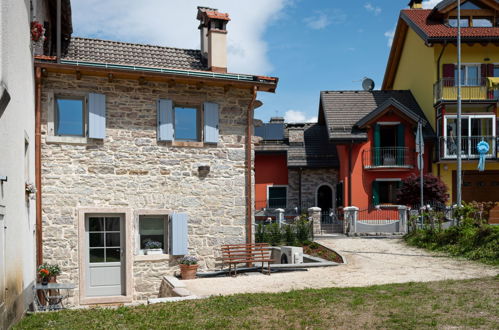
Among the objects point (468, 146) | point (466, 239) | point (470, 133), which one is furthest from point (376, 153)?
point (466, 239)

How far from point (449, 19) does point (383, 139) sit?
703 cm

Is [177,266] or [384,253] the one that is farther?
[384,253]

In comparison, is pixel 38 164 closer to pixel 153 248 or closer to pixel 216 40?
pixel 153 248

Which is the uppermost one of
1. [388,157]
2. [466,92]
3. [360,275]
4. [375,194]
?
[466,92]

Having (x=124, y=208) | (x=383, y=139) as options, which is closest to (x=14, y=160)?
(x=124, y=208)

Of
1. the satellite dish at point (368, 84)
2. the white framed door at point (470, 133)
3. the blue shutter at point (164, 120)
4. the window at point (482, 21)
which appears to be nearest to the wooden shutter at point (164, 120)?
the blue shutter at point (164, 120)

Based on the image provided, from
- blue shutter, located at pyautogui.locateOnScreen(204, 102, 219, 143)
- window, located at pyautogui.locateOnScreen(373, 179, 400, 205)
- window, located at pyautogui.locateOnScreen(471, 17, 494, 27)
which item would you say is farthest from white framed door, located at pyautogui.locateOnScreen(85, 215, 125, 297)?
window, located at pyautogui.locateOnScreen(471, 17, 494, 27)

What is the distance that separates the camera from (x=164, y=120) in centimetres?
1255

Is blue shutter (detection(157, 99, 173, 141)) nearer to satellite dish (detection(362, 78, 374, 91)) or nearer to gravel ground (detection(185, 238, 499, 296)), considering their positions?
gravel ground (detection(185, 238, 499, 296))

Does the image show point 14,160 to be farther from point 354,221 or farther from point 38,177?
point 354,221

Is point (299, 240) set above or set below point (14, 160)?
below

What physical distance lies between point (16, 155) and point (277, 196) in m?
20.6

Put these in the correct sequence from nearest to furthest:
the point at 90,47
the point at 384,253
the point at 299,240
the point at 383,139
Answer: the point at 90,47 → the point at 384,253 → the point at 299,240 → the point at 383,139

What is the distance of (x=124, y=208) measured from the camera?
482 inches
